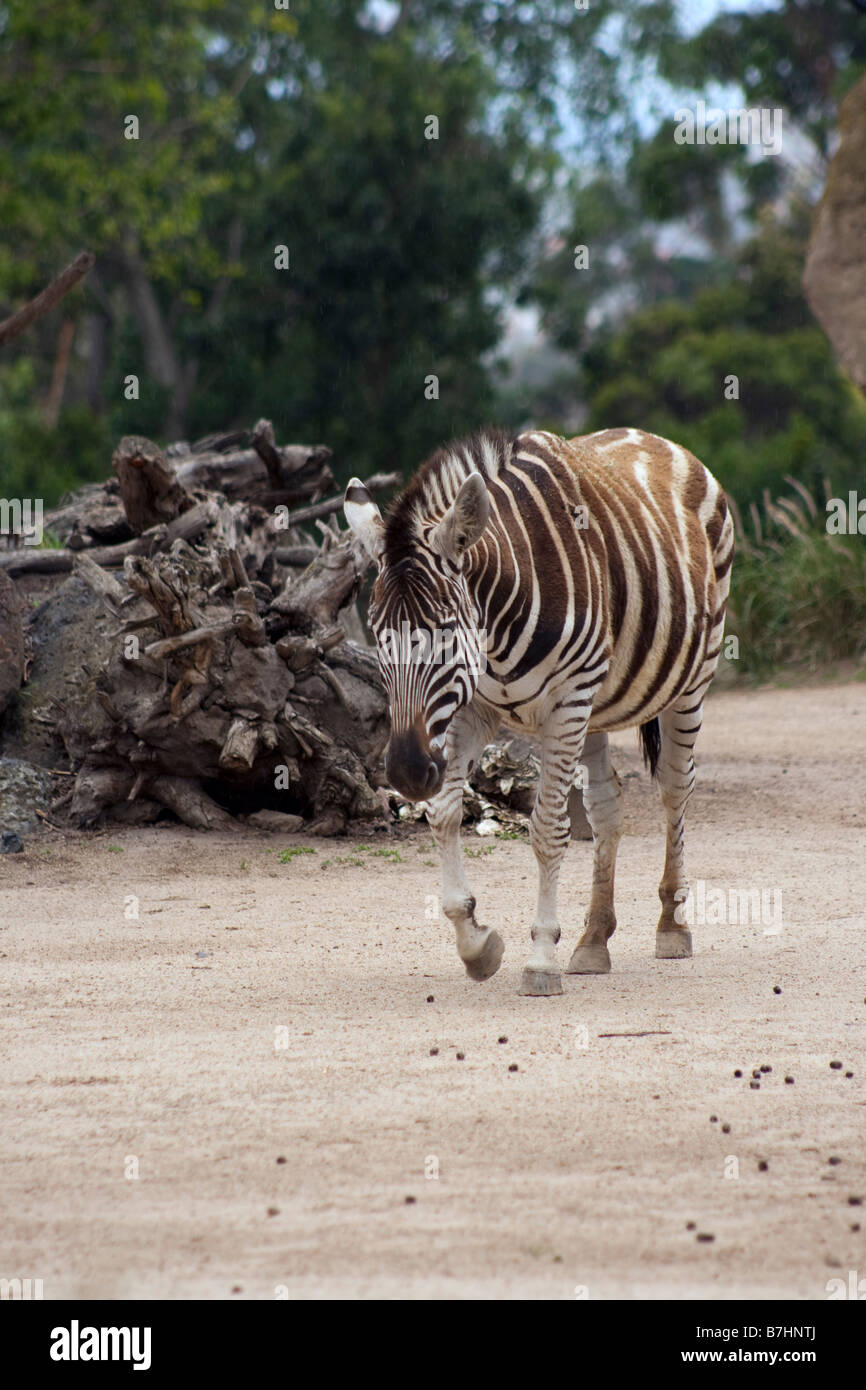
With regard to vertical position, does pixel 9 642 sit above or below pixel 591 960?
above

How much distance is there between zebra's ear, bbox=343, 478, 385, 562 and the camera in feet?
16.7

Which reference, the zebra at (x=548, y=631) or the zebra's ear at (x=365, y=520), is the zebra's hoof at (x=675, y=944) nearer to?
the zebra at (x=548, y=631)

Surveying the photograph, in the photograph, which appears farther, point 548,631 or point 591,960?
point 591,960

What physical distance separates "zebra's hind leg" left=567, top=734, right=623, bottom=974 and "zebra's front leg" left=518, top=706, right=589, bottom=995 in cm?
43

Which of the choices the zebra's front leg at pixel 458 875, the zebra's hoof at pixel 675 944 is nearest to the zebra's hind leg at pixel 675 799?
the zebra's hoof at pixel 675 944

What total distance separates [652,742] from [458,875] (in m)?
1.53

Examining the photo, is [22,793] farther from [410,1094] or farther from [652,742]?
[410,1094]

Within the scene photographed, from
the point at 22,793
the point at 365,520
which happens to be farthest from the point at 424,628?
the point at 22,793

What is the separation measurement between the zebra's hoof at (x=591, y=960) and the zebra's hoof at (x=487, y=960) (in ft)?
1.57

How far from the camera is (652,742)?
655 cm


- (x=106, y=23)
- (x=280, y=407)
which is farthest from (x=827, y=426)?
(x=106, y=23)

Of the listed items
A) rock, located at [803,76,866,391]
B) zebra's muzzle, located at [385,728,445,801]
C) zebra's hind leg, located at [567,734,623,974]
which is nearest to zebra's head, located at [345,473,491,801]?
zebra's muzzle, located at [385,728,445,801]

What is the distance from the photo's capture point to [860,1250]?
3.21 m
